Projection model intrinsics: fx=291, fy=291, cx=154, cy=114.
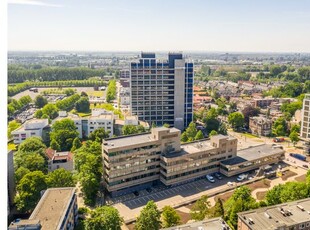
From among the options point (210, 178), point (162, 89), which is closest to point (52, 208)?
point (210, 178)

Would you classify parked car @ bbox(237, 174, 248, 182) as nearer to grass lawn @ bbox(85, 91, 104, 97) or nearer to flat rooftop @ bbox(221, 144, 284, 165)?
flat rooftop @ bbox(221, 144, 284, 165)

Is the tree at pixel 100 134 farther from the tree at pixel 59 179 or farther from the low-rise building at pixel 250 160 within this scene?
the low-rise building at pixel 250 160

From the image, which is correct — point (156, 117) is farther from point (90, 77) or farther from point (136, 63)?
point (90, 77)

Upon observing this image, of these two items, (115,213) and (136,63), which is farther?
(136,63)

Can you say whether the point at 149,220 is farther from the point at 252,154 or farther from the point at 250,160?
the point at 252,154

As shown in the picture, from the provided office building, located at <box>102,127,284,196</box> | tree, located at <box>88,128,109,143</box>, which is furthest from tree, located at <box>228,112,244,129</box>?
tree, located at <box>88,128,109,143</box>

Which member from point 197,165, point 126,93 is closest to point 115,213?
point 197,165
